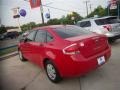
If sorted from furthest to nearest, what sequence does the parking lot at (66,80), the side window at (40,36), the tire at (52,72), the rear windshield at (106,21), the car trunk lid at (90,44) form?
the rear windshield at (106,21) → the side window at (40,36) → the tire at (52,72) → the parking lot at (66,80) → the car trunk lid at (90,44)

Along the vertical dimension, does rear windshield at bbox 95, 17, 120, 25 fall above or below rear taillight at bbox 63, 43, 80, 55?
above

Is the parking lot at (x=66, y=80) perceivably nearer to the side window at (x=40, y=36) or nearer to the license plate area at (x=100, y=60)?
the license plate area at (x=100, y=60)

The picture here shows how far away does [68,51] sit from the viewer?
4324mm

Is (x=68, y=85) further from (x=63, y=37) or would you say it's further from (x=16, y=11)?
(x=16, y=11)

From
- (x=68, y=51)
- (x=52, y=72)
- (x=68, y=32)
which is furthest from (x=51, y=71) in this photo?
(x=68, y=32)

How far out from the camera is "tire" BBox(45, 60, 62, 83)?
192 inches

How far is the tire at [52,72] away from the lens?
4.88 metres

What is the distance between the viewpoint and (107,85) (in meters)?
4.53

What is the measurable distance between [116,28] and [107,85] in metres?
4.99

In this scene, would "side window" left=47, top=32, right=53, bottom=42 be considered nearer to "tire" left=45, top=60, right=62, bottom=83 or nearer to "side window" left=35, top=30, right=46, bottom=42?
"side window" left=35, top=30, right=46, bottom=42

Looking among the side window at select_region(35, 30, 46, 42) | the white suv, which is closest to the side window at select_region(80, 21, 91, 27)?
the white suv

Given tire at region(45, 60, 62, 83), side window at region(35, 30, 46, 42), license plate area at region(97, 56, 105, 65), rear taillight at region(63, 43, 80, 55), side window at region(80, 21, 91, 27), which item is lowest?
tire at region(45, 60, 62, 83)

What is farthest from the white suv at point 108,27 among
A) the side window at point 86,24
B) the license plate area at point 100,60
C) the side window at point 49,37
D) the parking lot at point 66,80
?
the side window at point 49,37

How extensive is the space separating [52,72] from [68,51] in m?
1.05
